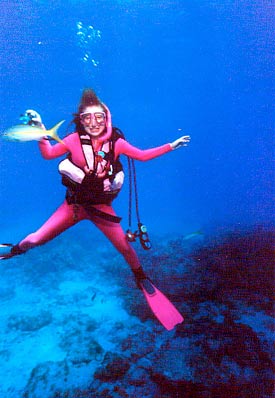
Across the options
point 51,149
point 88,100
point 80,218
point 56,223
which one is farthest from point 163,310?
point 88,100

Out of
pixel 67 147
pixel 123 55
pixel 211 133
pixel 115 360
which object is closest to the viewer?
pixel 67 147

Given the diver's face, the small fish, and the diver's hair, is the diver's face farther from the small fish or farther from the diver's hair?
the small fish

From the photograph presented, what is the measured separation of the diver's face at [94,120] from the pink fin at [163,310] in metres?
2.71

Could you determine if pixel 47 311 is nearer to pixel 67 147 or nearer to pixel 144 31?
pixel 67 147

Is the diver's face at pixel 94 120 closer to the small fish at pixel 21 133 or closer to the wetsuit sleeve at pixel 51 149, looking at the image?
the wetsuit sleeve at pixel 51 149

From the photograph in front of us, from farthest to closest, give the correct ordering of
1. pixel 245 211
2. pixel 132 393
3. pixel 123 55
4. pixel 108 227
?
pixel 123 55
pixel 245 211
pixel 108 227
pixel 132 393

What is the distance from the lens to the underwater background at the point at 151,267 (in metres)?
3.63

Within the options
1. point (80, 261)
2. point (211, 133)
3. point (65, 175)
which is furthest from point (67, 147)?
point (211, 133)

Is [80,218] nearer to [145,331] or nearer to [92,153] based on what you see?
[92,153]

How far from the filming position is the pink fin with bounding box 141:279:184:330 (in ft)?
14.4

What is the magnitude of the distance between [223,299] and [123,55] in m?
17.6

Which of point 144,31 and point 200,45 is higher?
point 144,31

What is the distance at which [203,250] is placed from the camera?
738cm

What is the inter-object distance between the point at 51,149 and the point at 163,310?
319 cm
